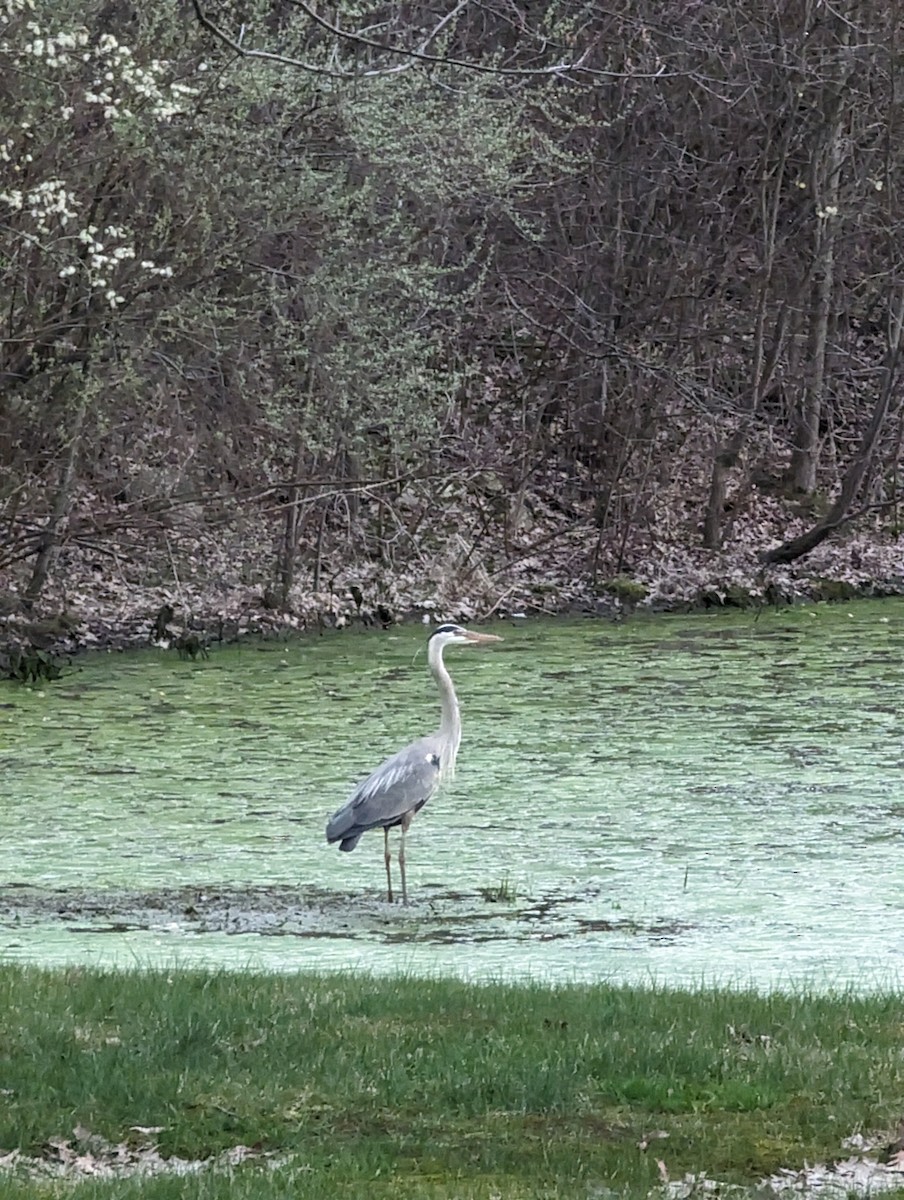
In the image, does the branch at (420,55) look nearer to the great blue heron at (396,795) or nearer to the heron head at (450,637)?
the heron head at (450,637)

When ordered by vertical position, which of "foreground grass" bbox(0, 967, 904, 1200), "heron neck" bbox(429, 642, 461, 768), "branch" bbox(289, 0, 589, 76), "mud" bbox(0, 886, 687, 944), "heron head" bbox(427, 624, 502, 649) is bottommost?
"mud" bbox(0, 886, 687, 944)

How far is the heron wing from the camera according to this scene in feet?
29.6

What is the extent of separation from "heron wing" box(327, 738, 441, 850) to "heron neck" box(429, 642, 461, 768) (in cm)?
24

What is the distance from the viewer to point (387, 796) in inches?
358

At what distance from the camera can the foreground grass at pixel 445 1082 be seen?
4.40 meters

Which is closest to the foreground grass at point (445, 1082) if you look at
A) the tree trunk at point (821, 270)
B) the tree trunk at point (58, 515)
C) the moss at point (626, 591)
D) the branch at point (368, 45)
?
the branch at point (368, 45)

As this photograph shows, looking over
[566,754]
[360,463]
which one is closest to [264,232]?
[360,463]

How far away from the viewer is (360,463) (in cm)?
1845

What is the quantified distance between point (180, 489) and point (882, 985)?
36.6 feet

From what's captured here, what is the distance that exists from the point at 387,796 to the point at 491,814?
1.62 meters

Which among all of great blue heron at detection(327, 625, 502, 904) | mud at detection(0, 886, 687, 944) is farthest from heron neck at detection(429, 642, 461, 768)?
mud at detection(0, 886, 687, 944)

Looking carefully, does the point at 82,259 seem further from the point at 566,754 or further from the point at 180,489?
the point at 566,754

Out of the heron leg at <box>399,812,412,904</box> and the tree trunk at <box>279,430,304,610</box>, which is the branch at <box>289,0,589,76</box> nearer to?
the heron leg at <box>399,812,412,904</box>

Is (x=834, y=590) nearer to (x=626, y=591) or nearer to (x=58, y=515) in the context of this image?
(x=626, y=591)
